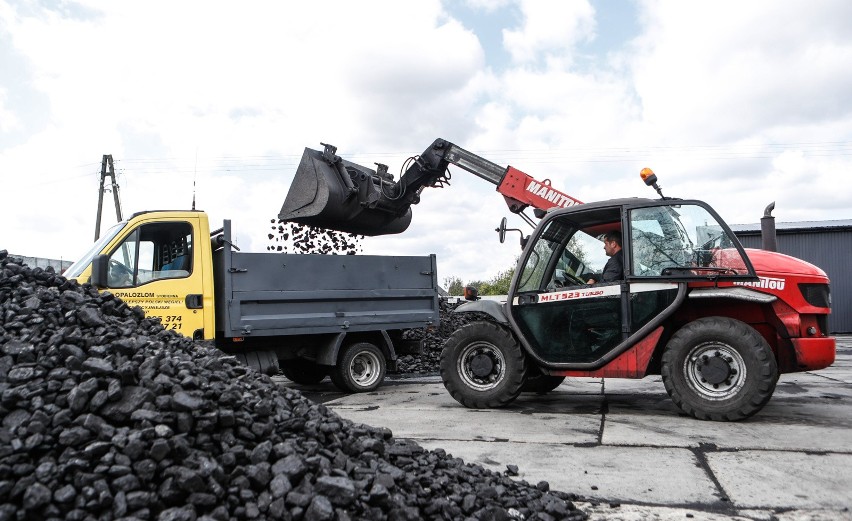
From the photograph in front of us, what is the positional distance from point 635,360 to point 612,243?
46.1 inches

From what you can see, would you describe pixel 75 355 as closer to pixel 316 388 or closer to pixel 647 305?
pixel 647 305

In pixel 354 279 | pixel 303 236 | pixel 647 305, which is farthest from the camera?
pixel 303 236

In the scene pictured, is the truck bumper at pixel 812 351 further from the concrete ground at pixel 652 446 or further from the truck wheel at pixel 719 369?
the concrete ground at pixel 652 446

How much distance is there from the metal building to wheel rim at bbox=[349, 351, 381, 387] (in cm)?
1422

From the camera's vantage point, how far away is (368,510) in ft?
10.3

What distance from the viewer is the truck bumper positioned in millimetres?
5984

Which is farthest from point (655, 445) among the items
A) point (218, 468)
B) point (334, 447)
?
point (218, 468)

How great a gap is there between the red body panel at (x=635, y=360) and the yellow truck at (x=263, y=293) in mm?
3446

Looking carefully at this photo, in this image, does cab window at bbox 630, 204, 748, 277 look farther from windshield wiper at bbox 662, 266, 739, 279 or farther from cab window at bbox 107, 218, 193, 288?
cab window at bbox 107, 218, 193, 288

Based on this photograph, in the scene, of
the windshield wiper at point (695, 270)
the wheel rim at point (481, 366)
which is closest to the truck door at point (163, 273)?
the wheel rim at point (481, 366)

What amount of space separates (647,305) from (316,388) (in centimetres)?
519

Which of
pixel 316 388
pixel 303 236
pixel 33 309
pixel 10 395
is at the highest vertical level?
pixel 303 236

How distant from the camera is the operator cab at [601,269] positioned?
247 inches

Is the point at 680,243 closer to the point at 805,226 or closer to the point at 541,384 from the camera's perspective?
the point at 541,384
